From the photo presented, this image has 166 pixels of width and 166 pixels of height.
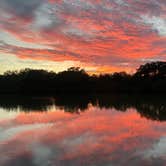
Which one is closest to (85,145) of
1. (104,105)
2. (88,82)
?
(104,105)

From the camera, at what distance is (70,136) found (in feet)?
38.5

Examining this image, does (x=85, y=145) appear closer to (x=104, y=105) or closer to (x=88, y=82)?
(x=104, y=105)

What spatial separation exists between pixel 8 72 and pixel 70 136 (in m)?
78.8

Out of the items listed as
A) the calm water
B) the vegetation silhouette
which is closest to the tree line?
the vegetation silhouette

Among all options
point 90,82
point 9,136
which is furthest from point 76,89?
point 9,136

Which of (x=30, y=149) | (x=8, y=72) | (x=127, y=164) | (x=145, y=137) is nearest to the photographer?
(x=127, y=164)

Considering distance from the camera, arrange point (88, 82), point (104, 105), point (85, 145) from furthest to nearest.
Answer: point (88, 82) < point (104, 105) < point (85, 145)

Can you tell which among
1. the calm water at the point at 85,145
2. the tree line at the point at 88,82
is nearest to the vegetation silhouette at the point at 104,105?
the calm water at the point at 85,145

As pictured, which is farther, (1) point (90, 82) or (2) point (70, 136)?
(1) point (90, 82)

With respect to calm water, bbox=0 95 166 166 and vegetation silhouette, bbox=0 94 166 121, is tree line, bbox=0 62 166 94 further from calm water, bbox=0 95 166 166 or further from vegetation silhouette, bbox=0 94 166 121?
calm water, bbox=0 95 166 166

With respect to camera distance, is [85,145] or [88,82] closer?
[85,145]

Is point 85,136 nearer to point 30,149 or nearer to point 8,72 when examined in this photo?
point 30,149

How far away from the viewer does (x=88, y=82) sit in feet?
210

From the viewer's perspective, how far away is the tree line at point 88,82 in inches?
2319
